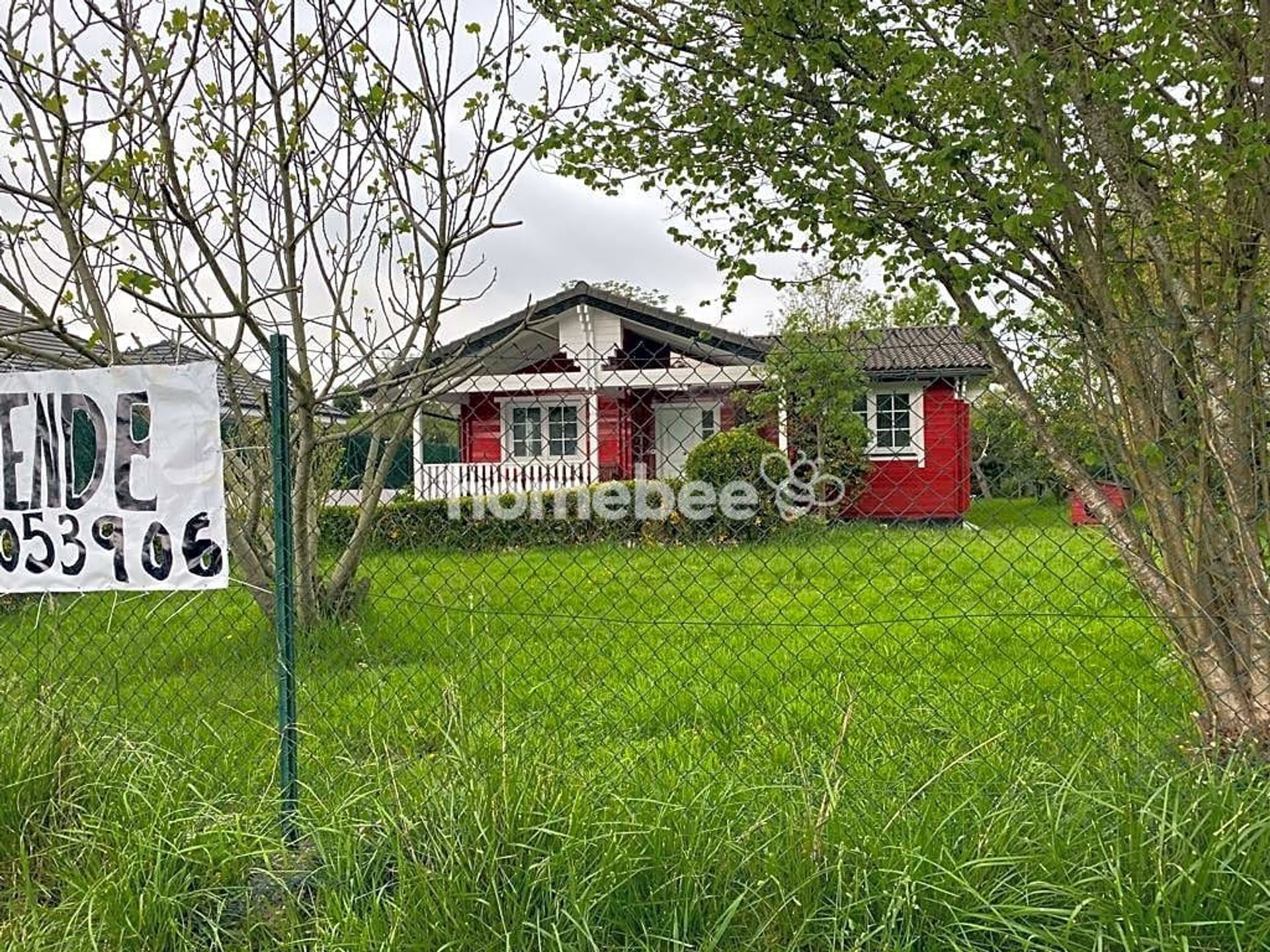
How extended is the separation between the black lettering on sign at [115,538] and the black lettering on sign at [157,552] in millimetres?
82

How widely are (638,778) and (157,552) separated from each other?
165 cm

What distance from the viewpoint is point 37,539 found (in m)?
2.80

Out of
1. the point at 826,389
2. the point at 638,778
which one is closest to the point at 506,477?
the point at 826,389

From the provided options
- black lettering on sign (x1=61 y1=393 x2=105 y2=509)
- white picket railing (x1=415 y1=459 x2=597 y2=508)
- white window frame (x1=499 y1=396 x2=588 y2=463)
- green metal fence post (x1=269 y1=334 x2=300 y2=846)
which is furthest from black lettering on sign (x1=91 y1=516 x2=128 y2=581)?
white picket railing (x1=415 y1=459 x2=597 y2=508)

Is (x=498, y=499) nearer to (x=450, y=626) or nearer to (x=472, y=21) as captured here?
(x=450, y=626)

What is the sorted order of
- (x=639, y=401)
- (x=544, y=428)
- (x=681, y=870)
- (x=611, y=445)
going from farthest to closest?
(x=611, y=445), (x=544, y=428), (x=639, y=401), (x=681, y=870)

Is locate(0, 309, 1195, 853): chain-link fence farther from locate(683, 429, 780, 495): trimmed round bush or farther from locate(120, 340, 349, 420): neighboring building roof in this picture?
locate(683, 429, 780, 495): trimmed round bush

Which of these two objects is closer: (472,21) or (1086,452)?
(1086,452)

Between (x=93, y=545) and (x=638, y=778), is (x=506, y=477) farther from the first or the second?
(x=638, y=778)

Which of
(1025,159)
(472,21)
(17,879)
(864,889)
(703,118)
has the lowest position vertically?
(17,879)

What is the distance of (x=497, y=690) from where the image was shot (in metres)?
4.12

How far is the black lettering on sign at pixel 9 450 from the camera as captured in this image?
2.84 meters

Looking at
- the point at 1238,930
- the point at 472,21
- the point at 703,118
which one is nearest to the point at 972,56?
the point at 703,118

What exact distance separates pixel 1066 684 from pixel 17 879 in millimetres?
4196
